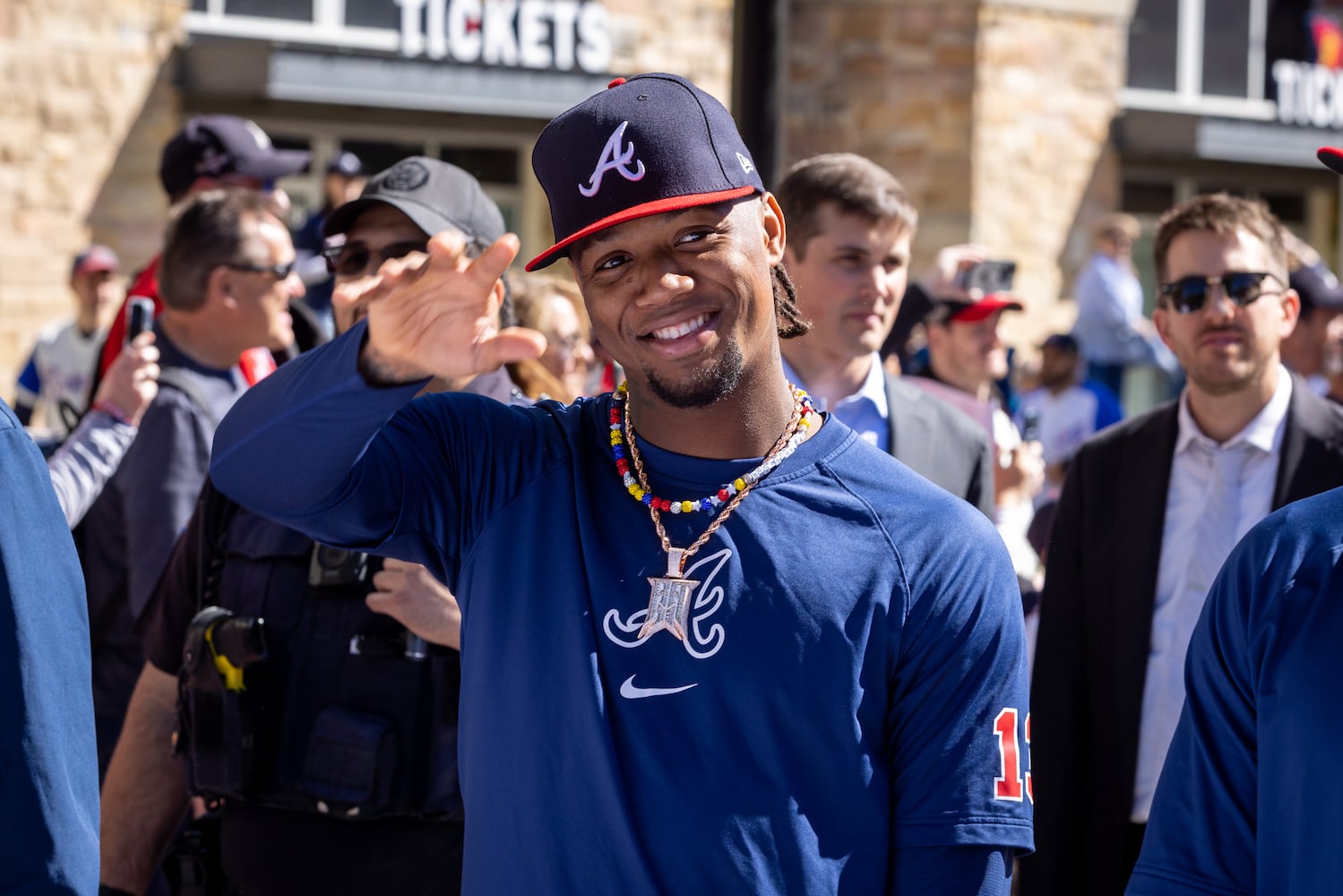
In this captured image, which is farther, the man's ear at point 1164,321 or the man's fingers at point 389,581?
the man's ear at point 1164,321

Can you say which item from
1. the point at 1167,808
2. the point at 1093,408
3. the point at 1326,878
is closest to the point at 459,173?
the point at 1167,808

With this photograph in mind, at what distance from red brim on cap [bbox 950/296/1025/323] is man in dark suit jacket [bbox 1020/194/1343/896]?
2.11 meters

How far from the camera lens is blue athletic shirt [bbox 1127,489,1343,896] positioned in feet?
6.04

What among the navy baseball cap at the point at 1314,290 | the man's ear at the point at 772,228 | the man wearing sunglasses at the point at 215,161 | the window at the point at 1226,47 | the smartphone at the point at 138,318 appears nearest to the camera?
the man's ear at the point at 772,228

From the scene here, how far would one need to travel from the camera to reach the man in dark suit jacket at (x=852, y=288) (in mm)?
3865

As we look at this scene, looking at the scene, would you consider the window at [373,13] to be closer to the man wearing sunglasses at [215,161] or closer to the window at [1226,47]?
the man wearing sunglasses at [215,161]

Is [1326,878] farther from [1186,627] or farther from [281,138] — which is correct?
[281,138]

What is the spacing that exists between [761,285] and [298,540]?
1125mm

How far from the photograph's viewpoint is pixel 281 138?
1259 centimetres

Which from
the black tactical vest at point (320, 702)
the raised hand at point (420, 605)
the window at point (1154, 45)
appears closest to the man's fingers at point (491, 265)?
the raised hand at point (420, 605)

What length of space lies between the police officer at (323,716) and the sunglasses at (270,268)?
1412mm

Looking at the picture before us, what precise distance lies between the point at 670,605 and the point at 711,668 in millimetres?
99

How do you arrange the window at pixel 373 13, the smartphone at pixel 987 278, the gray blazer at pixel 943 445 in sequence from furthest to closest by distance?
the window at pixel 373 13 → the smartphone at pixel 987 278 → the gray blazer at pixel 943 445

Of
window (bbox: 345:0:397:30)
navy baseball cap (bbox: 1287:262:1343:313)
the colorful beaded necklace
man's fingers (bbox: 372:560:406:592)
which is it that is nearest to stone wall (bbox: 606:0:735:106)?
window (bbox: 345:0:397:30)
